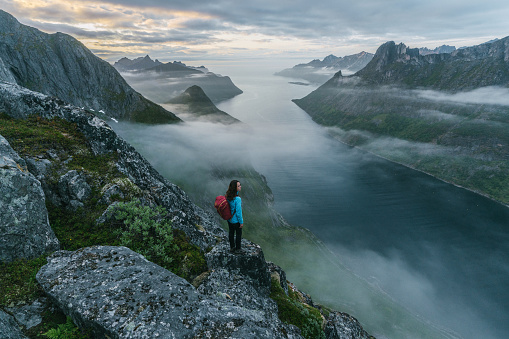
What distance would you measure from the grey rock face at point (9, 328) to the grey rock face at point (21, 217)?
4.54m

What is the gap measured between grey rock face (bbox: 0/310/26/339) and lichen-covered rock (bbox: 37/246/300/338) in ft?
4.43

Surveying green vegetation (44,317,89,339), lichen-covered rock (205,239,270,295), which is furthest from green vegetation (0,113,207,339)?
lichen-covered rock (205,239,270,295)

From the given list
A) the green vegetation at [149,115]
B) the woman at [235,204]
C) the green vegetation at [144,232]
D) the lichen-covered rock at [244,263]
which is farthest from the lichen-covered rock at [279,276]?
the green vegetation at [149,115]

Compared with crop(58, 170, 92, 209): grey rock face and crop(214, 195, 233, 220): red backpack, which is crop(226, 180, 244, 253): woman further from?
crop(58, 170, 92, 209): grey rock face

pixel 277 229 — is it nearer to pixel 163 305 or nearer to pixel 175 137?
pixel 175 137

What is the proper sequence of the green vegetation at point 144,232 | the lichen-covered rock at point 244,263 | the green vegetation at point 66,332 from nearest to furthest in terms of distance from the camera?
the green vegetation at point 66,332 → the green vegetation at point 144,232 → the lichen-covered rock at point 244,263

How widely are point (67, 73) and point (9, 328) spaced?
581ft

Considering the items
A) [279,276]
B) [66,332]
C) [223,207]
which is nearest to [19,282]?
[66,332]

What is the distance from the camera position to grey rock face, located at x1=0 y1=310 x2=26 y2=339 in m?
7.57

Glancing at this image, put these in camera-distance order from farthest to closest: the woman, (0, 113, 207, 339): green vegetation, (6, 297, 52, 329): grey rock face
→ the woman < (0, 113, 207, 339): green vegetation < (6, 297, 52, 329): grey rock face

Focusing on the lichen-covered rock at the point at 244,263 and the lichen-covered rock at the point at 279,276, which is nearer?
the lichen-covered rock at the point at 244,263

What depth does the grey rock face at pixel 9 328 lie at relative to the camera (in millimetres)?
7574

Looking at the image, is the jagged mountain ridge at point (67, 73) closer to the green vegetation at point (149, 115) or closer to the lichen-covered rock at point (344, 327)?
the green vegetation at point (149, 115)

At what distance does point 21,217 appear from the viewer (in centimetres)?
1238
